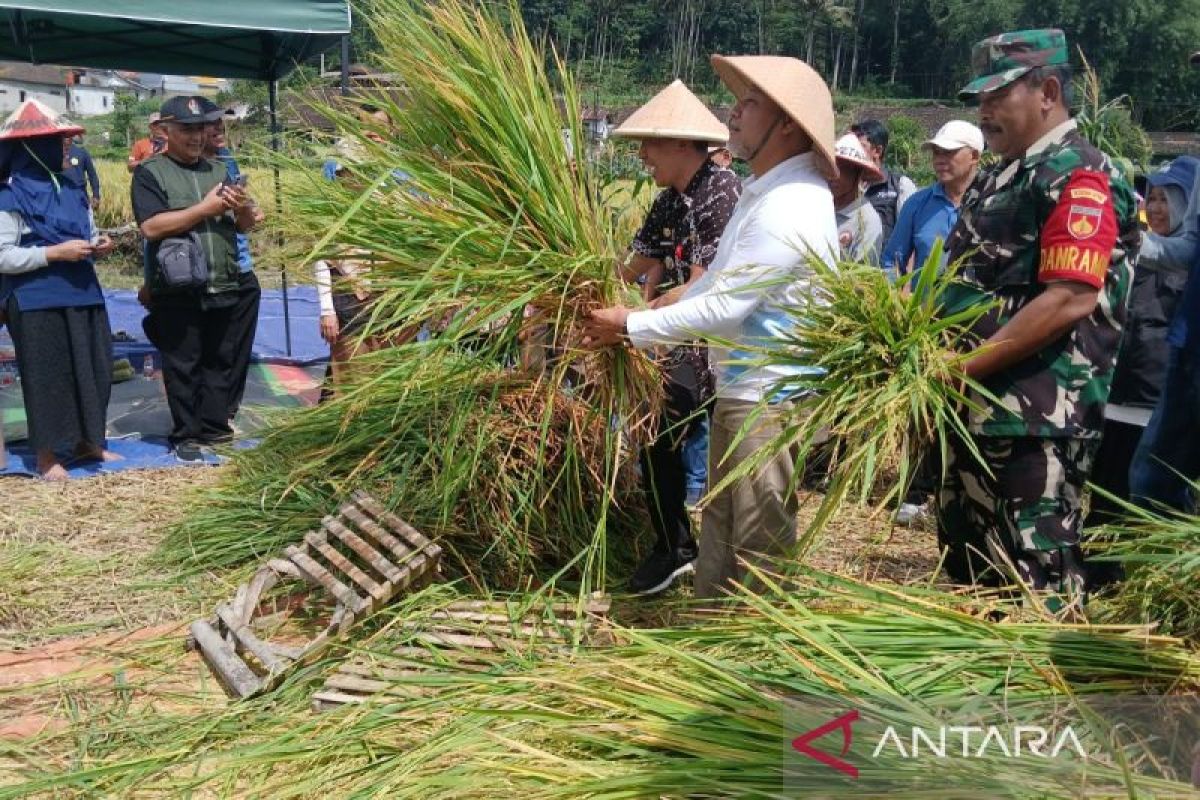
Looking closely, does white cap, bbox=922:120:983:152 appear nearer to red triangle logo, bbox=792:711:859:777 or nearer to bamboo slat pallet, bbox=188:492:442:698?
bamboo slat pallet, bbox=188:492:442:698

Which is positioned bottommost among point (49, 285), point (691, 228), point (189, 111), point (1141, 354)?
point (49, 285)

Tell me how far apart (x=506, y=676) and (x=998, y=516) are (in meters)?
1.23

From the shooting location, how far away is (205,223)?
16.6ft

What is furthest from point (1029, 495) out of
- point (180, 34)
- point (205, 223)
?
point (180, 34)

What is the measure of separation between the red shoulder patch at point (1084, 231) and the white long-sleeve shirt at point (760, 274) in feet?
1.60

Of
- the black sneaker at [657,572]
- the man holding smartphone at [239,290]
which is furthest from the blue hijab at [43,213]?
the black sneaker at [657,572]

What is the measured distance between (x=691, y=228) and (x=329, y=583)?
1.49 metres

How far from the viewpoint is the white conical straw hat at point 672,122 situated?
10.7 feet

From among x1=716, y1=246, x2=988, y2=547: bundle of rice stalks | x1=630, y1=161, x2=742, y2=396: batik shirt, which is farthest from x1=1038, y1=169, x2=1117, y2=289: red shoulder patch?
x1=630, y1=161, x2=742, y2=396: batik shirt

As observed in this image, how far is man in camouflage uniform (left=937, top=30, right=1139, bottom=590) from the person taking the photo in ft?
7.96

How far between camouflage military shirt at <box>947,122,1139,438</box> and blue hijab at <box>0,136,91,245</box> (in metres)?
3.92

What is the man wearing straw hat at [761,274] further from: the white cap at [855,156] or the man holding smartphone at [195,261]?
the man holding smartphone at [195,261]

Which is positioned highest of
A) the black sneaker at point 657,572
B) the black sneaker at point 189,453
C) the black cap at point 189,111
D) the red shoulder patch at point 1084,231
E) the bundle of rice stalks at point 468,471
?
the black cap at point 189,111

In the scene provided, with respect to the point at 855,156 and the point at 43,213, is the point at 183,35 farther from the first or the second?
the point at 855,156
